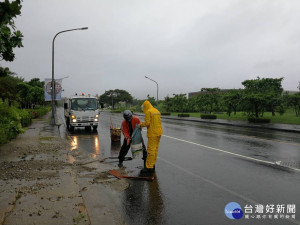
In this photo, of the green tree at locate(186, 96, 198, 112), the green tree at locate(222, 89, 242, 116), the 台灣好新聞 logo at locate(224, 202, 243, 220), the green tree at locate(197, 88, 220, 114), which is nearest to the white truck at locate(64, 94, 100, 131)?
the 台灣好新聞 logo at locate(224, 202, 243, 220)

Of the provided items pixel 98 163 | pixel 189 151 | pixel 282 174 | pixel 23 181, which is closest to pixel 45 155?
pixel 98 163

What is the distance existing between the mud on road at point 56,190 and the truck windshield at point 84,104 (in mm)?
8527

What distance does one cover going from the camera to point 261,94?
965 inches

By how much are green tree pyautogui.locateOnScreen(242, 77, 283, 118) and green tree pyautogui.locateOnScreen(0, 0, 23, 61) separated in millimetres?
23305

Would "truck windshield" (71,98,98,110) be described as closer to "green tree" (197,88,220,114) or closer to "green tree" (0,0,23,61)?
"green tree" (0,0,23,61)

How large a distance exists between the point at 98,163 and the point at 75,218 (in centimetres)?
385

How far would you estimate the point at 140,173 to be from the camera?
6.53 metres

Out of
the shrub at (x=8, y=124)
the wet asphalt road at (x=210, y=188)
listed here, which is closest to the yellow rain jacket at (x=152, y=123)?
the wet asphalt road at (x=210, y=188)

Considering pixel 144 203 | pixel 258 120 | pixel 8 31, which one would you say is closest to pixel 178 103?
pixel 258 120

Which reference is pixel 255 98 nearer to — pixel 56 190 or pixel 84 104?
pixel 84 104

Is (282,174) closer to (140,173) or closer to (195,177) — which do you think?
(195,177)

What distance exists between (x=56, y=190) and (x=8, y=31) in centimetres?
299

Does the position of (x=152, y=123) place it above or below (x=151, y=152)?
above

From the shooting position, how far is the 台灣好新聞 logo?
411 centimetres
